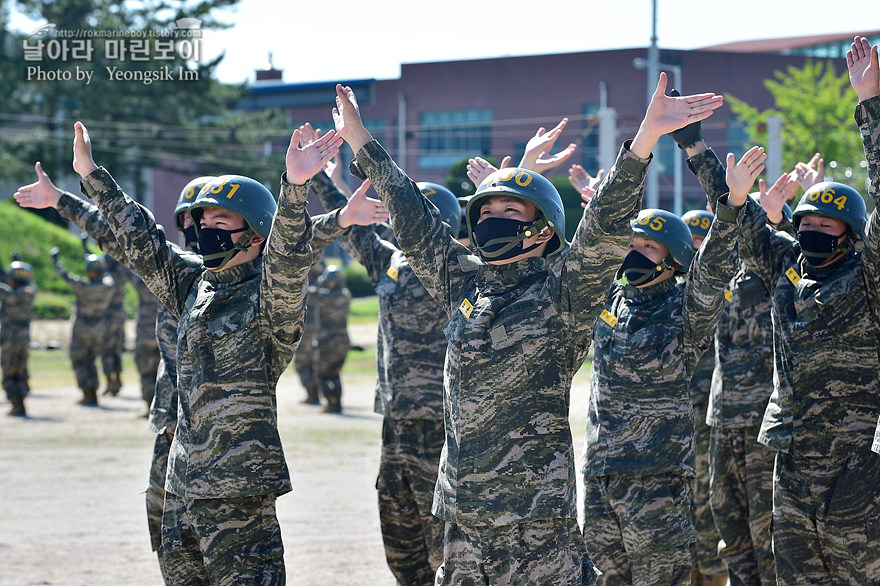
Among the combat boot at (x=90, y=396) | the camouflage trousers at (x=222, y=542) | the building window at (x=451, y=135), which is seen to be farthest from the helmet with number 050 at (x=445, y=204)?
the building window at (x=451, y=135)

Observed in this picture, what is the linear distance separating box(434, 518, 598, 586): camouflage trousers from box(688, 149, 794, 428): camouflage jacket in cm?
308

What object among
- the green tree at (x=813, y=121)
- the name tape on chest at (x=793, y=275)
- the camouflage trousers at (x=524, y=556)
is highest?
the green tree at (x=813, y=121)

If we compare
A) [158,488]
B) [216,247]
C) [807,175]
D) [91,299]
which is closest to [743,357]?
[807,175]

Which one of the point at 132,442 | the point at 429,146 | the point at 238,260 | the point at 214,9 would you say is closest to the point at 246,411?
the point at 238,260

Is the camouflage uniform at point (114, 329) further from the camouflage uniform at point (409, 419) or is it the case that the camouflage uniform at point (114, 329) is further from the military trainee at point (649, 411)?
the military trainee at point (649, 411)

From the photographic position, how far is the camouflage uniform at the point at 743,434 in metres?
7.76

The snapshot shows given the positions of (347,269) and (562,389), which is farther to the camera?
(347,269)

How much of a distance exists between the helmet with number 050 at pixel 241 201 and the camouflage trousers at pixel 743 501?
3611 millimetres

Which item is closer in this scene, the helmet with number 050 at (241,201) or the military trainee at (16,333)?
→ the helmet with number 050 at (241,201)

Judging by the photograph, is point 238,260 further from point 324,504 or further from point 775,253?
point 324,504

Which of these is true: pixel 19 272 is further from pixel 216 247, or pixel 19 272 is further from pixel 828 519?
pixel 828 519

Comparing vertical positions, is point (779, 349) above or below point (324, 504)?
above

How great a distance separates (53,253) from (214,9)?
30002 millimetres

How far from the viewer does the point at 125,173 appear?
4906 cm
